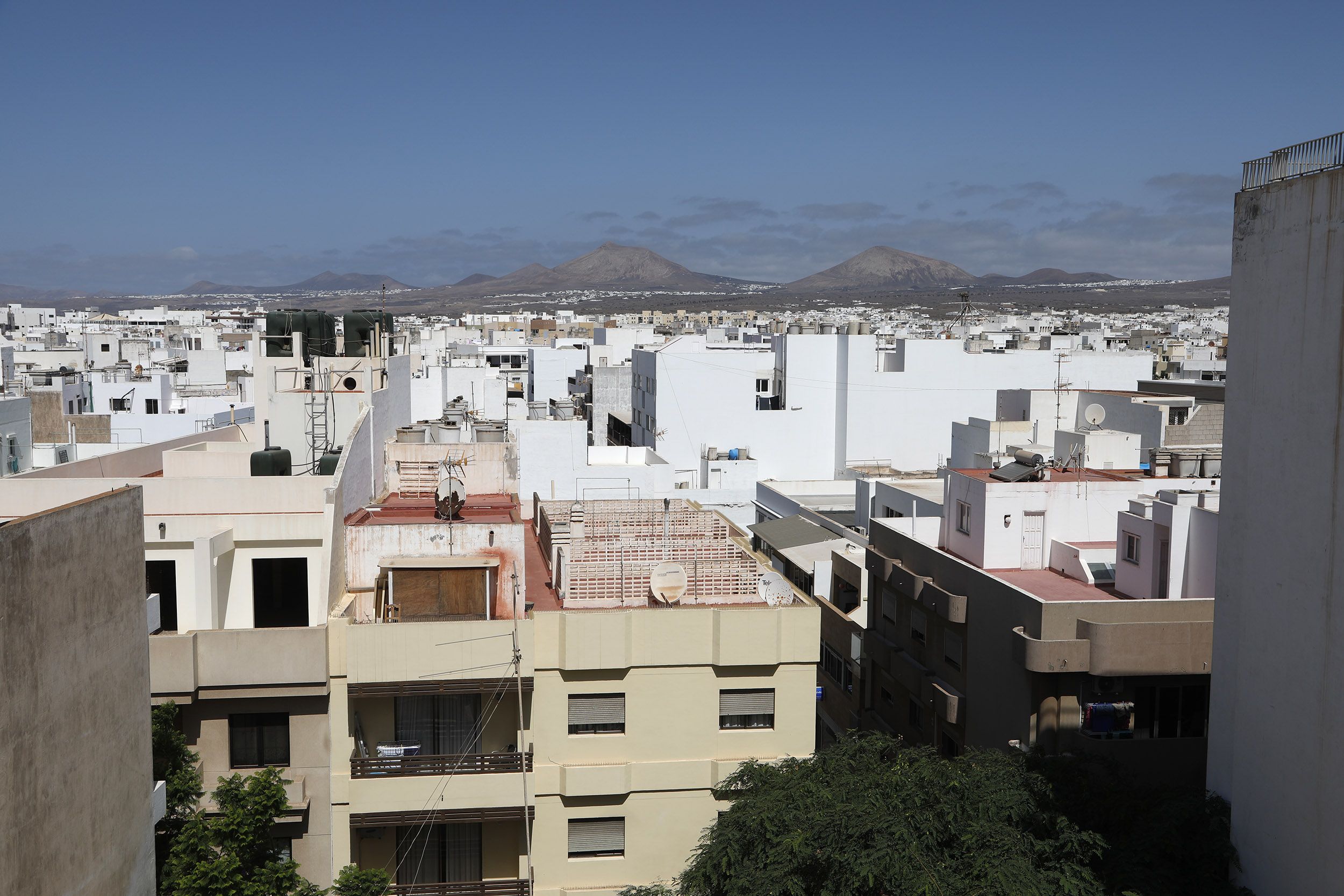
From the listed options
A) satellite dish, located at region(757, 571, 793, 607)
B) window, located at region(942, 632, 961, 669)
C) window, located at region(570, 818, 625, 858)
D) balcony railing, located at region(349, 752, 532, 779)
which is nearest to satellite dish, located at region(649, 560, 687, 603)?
satellite dish, located at region(757, 571, 793, 607)

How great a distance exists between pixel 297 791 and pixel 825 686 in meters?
17.9

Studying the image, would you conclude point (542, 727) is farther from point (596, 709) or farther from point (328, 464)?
point (328, 464)

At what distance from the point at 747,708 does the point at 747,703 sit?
0.32 ft

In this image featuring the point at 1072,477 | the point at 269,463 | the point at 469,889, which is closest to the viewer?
the point at 469,889

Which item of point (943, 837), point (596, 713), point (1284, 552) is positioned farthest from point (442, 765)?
point (1284, 552)

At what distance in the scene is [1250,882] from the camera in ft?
49.2

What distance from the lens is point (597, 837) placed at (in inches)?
734

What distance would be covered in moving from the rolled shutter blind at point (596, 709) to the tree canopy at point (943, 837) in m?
2.41

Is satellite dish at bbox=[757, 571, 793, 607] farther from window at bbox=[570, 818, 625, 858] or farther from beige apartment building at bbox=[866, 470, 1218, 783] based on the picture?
window at bbox=[570, 818, 625, 858]

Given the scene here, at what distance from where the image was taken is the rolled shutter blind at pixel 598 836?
61.1 ft

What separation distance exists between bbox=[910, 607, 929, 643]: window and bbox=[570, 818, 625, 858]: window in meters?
Answer: 9.68

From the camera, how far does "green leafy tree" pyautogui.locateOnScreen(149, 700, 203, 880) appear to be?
15031mm

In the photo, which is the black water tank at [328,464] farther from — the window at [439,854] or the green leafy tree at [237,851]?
the green leafy tree at [237,851]

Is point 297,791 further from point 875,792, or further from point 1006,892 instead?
point 1006,892
